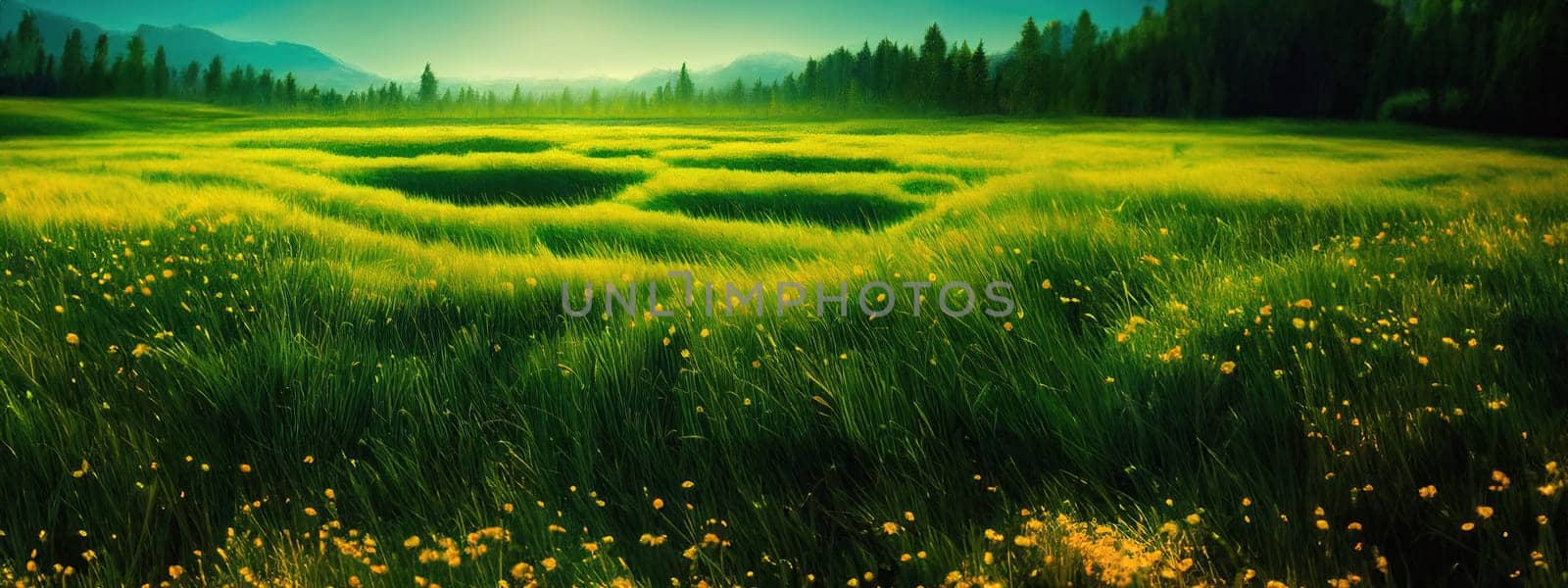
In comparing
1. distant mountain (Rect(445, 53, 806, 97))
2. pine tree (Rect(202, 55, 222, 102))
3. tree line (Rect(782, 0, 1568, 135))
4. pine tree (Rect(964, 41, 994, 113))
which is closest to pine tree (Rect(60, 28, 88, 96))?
pine tree (Rect(202, 55, 222, 102))

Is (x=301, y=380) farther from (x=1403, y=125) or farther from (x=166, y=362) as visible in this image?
(x=1403, y=125)

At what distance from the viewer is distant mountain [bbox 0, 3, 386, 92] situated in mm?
11477

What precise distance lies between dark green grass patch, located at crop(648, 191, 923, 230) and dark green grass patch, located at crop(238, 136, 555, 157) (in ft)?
24.2

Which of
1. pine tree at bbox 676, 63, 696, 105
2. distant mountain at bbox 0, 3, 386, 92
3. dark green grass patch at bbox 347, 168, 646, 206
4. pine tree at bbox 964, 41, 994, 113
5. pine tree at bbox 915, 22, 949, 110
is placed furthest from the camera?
pine tree at bbox 676, 63, 696, 105

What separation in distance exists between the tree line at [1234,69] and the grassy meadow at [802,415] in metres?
11.2

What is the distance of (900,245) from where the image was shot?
523 cm

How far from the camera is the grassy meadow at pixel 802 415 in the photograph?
2.46 m

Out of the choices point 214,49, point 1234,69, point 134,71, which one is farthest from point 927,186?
point 134,71

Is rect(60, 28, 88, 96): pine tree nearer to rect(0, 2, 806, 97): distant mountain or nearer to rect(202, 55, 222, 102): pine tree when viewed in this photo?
rect(0, 2, 806, 97): distant mountain

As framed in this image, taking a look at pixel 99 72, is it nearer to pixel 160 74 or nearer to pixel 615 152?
pixel 160 74

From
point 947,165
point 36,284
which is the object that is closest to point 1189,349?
point 36,284

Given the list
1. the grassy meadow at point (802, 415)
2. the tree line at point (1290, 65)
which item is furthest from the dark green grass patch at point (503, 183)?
the tree line at point (1290, 65)

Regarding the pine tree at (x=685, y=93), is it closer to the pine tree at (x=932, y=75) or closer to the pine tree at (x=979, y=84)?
the pine tree at (x=932, y=75)

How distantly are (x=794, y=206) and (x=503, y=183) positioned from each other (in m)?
5.01
